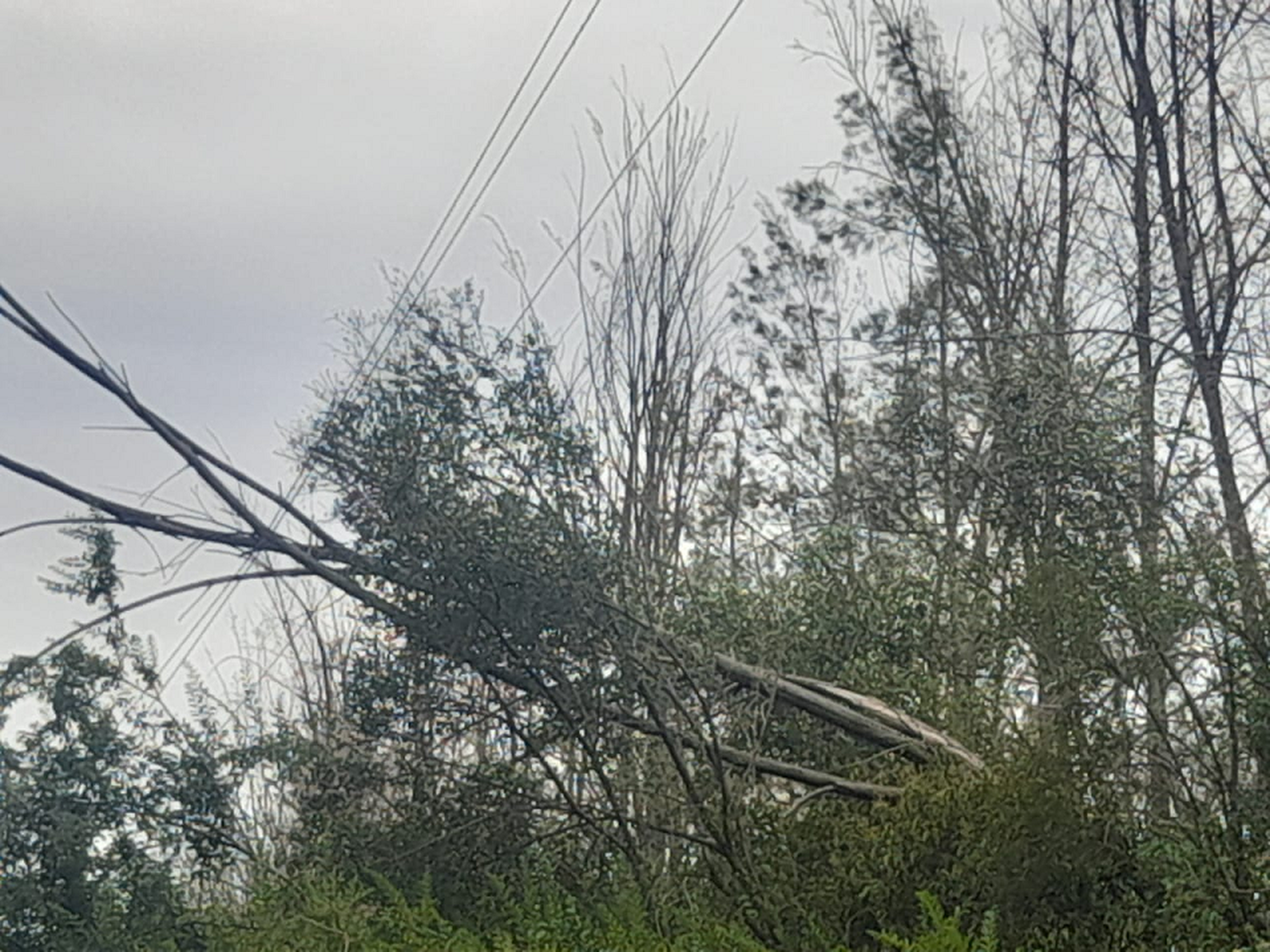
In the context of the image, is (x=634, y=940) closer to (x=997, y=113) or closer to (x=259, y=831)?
(x=259, y=831)

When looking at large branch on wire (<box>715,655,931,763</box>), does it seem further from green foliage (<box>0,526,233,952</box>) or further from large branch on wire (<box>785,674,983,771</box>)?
green foliage (<box>0,526,233,952</box>)

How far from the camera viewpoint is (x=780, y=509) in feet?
45.8

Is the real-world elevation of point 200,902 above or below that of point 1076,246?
below

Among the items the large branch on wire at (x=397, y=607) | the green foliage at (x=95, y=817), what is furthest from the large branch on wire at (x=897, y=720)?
the green foliage at (x=95, y=817)

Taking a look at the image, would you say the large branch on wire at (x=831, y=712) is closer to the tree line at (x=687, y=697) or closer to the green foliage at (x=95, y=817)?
the tree line at (x=687, y=697)

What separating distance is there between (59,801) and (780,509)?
6.88 m

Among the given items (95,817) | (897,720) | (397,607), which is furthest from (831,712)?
(95,817)

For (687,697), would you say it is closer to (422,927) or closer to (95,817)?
(422,927)

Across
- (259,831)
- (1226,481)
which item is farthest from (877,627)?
(259,831)

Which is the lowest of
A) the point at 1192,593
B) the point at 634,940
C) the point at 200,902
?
the point at 634,940

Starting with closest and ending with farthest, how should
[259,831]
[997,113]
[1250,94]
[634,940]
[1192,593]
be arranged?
[634,940] < [1192,593] < [259,831] < [1250,94] < [997,113]

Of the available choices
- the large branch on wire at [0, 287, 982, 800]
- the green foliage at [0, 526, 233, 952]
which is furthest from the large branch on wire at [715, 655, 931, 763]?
the green foliage at [0, 526, 233, 952]

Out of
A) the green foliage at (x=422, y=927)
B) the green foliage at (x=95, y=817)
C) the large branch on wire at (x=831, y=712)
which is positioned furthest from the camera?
the green foliage at (x=95, y=817)

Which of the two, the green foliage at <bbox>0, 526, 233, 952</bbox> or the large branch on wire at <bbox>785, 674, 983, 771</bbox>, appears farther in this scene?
the green foliage at <bbox>0, 526, 233, 952</bbox>
